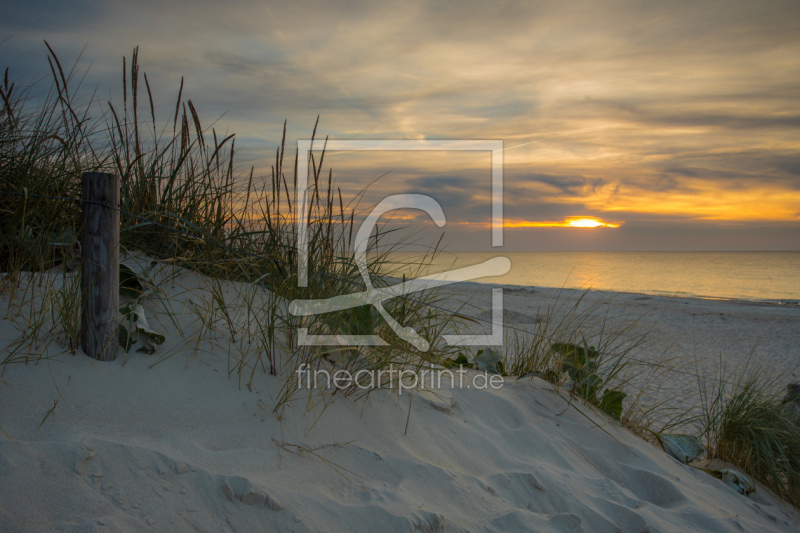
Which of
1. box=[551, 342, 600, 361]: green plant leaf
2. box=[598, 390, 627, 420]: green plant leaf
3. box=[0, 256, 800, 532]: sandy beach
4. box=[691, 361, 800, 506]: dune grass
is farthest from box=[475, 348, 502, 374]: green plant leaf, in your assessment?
box=[691, 361, 800, 506]: dune grass

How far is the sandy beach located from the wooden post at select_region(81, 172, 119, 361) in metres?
0.11

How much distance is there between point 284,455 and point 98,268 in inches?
44.2

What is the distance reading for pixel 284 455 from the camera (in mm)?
1805

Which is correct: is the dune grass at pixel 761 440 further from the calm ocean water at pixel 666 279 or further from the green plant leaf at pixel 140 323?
the green plant leaf at pixel 140 323

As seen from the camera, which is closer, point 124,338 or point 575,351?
point 124,338

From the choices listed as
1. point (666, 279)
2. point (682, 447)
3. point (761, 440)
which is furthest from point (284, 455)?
point (666, 279)

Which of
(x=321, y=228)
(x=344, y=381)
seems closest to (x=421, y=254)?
(x=321, y=228)

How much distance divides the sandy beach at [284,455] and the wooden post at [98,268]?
0.37 feet

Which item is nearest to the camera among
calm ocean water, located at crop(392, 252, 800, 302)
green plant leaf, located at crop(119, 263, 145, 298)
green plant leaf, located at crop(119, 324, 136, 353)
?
green plant leaf, located at crop(119, 324, 136, 353)

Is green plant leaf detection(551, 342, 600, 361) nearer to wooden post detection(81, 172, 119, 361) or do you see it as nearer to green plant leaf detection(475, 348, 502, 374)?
green plant leaf detection(475, 348, 502, 374)

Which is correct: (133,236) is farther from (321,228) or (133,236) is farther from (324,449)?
(324,449)

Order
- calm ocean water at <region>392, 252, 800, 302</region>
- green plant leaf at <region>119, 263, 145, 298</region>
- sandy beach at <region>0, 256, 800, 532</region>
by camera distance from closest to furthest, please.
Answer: sandy beach at <region>0, 256, 800, 532</region> < green plant leaf at <region>119, 263, 145, 298</region> < calm ocean water at <region>392, 252, 800, 302</region>

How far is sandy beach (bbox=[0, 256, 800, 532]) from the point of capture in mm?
1440

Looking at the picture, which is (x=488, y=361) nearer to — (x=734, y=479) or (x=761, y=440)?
(x=734, y=479)
